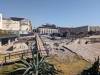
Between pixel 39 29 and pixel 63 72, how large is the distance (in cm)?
11044

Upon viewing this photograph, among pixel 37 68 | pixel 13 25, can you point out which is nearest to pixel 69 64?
pixel 37 68

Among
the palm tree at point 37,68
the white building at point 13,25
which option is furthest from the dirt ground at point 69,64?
the white building at point 13,25

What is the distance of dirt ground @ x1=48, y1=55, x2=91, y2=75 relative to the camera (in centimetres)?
1942

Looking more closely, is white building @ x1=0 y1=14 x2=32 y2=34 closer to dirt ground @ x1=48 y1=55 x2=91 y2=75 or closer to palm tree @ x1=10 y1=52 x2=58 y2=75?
dirt ground @ x1=48 y1=55 x2=91 y2=75

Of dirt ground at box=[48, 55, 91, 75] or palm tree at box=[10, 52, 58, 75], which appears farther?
dirt ground at box=[48, 55, 91, 75]

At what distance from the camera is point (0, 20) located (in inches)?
3558

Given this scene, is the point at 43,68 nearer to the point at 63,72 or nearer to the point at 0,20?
the point at 63,72

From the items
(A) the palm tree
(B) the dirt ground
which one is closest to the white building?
(B) the dirt ground

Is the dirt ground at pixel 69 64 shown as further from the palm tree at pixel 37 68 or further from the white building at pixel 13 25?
the white building at pixel 13 25

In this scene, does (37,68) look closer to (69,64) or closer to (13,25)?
(69,64)

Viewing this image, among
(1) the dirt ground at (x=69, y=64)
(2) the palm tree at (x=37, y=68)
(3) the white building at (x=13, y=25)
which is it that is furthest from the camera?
(3) the white building at (x=13, y=25)

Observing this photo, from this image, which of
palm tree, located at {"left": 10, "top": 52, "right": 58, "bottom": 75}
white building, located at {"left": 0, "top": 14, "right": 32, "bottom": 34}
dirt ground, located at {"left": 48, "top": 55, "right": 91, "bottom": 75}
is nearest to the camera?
palm tree, located at {"left": 10, "top": 52, "right": 58, "bottom": 75}

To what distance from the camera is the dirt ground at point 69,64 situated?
19416 millimetres

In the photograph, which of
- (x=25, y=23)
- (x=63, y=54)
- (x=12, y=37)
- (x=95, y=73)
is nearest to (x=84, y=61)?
(x=63, y=54)
